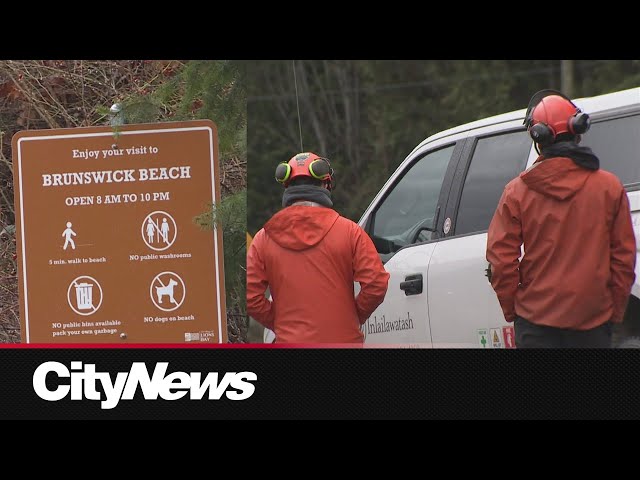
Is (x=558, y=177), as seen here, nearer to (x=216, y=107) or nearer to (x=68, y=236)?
(x=216, y=107)

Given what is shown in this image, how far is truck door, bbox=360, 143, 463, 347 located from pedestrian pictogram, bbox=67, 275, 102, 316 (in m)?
1.28

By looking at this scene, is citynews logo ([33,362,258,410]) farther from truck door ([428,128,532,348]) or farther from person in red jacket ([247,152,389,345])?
truck door ([428,128,532,348])

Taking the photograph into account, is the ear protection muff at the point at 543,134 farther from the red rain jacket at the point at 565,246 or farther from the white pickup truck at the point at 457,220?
the white pickup truck at the point at 457,220

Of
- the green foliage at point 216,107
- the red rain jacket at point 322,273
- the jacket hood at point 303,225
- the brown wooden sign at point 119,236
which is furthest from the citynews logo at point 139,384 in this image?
the green foliage at point 216,107

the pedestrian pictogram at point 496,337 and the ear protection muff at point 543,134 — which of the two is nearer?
the ear protection muff at point 543,134

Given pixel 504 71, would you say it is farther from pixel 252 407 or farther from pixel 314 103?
pixel 252 407

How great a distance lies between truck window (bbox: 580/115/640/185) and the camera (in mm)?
5305

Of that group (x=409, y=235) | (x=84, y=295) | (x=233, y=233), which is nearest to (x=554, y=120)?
(x=409, y=235)

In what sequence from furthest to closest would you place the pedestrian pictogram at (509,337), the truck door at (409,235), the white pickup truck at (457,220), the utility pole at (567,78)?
the utility pole at (567,78), the truck door at (409,235), the pedestrian pictogram at (509,337), the white pickup truck at (457,220)

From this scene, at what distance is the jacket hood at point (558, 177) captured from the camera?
5.25m

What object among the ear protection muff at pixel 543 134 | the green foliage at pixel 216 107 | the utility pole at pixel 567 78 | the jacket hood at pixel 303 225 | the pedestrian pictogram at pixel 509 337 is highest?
the utility pole at pixel 567 78

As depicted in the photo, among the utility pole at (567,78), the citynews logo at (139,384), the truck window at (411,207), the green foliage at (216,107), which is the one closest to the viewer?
the citynews logo at (139,384)

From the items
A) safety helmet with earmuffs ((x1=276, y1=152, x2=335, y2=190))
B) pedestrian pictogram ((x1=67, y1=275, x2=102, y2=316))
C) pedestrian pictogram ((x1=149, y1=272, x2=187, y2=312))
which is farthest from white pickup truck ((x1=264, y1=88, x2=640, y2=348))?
pedestrian pictogram ((x1=67, y1=275, x2=102, y2=316))

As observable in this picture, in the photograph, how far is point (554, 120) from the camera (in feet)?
17.4
